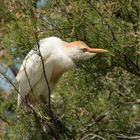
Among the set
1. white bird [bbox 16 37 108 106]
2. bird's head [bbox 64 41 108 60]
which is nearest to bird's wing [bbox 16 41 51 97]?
white bird [bbox 16 37 108 106]

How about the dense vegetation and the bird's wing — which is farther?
the bird's wing

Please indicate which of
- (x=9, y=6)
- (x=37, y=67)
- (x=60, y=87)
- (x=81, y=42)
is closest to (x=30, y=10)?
(x=9, y=6)

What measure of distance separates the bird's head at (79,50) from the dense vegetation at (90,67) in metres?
0.07

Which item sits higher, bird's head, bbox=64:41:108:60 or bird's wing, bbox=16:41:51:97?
bird's head, bbox=64:41:108:60

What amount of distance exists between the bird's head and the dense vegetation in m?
0.07

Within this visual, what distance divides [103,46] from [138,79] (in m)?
0.33

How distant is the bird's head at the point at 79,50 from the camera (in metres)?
3.15

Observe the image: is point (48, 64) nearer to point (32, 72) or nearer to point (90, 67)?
point (32, 72)

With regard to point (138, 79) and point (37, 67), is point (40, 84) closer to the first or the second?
point (37, 67)

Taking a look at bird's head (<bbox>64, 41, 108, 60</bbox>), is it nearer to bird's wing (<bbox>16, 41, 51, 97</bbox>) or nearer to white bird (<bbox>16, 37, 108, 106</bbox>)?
white bird (<bbox>16, 37, 108, 106</bbox>)

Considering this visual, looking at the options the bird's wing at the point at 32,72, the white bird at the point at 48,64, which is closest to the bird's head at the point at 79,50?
the white bird at the point at 48,64

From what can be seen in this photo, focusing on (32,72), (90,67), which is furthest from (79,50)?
(32,72)

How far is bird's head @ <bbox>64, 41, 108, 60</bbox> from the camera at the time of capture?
10.3 feet

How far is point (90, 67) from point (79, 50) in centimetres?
22
